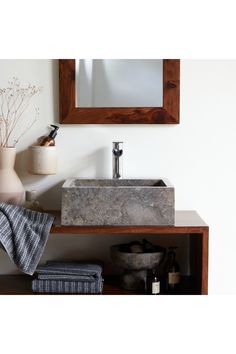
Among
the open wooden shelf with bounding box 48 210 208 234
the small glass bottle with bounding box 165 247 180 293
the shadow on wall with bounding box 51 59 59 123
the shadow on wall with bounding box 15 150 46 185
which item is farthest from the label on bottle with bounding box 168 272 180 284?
the shadow on wall with bounding box 51 59 59 123

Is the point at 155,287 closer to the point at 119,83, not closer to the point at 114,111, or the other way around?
the point at 114,111

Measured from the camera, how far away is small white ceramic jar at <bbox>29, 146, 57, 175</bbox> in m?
2.75

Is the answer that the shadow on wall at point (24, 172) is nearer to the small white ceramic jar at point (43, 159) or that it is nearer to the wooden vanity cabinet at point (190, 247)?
the small white ceramic jar at point (43, 159)

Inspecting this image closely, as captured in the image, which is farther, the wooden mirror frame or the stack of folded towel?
the wooden mirror frame

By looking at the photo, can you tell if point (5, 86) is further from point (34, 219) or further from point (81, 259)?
point (81, 259)

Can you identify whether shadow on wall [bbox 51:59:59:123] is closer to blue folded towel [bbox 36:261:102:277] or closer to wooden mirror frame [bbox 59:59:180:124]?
wooden mirror frame [bbox 59:59:180:124]

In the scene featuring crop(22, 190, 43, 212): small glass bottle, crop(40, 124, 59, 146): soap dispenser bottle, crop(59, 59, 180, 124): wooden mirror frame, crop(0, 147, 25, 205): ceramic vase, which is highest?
crop(59, 59, 180, 124): wooden mirror frame

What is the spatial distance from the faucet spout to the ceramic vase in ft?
1.42

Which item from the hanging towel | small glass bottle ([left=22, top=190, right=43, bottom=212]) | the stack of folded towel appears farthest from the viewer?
small glass bottle ([left=22, top=190, right=43, bottom=212])

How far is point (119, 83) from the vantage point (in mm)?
2811

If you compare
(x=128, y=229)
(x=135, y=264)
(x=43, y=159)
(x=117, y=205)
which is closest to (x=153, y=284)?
(x=135, y=264)

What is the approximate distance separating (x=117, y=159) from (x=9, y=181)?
50 centimetres

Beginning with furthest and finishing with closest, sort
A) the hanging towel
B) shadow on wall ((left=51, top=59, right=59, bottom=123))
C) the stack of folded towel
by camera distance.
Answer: shadow on wall ((left=51, top=59, right=59, bottom=123))
the stack of folded towel
the hanging towel
